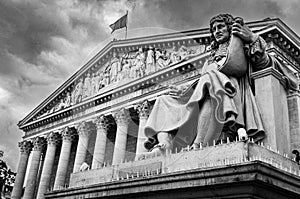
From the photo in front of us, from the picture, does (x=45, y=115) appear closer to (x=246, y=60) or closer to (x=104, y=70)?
(x=104, y=70)

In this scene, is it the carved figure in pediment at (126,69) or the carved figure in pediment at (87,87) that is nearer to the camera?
the carved figure in pediment at (126,69)

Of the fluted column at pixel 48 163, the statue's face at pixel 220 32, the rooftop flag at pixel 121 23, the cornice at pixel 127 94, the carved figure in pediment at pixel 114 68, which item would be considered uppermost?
the rooftop flag at pixel 121 23

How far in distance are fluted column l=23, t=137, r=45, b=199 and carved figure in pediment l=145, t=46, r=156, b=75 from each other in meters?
15.1

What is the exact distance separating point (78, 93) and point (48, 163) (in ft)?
23.1

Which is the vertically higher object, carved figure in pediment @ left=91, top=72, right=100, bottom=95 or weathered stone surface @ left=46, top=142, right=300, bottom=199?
carved figure in pediment @ left=91, top=72, right=100, bottom=95

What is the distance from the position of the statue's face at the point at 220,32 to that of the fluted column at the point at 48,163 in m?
31.0

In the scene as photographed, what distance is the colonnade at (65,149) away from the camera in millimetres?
28198

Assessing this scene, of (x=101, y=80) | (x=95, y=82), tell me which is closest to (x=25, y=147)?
(x=95, y=82)

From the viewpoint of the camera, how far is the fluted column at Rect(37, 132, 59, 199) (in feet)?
113

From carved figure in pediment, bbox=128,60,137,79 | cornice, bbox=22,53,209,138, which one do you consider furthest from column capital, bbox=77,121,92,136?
carved figure in pediment, bbox=128,60,137,79

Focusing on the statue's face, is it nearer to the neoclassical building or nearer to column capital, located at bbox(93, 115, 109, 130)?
the neoclassical building

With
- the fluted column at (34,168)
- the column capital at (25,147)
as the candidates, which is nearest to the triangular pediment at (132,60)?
the column capital at (25,147)

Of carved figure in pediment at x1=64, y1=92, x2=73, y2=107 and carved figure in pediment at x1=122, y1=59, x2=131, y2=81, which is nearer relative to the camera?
carved figure in pediment at x1=122, y1=59, x2=131, y2=81

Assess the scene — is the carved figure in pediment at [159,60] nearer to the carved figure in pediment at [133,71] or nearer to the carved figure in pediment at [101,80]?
the carved figure in pediment at [133,71]
